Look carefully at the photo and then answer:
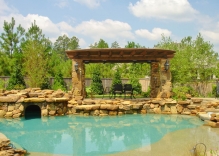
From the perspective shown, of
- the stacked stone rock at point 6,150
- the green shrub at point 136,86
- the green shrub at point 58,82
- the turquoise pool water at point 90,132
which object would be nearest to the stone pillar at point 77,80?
the turquoise pool water at point 90,132

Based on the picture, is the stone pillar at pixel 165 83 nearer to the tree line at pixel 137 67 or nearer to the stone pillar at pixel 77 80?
the tree line at pixel 137 67

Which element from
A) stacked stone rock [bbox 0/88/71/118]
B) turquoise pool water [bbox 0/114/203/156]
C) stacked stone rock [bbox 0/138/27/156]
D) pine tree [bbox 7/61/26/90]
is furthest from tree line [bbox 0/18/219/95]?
stacked stone rock [bbox 0/138/27/156]

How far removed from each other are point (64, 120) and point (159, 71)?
20.5ft

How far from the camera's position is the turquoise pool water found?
6.60 m

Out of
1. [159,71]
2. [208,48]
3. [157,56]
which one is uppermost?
[208,48]

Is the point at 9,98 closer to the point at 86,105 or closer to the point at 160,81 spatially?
the point at 86,105

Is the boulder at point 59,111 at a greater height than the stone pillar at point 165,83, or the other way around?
the stone pillar at point 165,83

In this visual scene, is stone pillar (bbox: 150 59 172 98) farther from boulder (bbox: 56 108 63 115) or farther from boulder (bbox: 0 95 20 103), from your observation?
boulder (bbox: 0 95 20 103)

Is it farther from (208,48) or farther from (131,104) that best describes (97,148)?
(208,48)

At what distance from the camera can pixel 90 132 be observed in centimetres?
843

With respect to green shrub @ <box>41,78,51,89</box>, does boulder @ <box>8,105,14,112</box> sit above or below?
below

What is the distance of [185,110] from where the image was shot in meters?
12.2

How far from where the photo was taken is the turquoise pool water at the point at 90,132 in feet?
21.7

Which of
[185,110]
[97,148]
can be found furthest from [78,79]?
[97,148]
